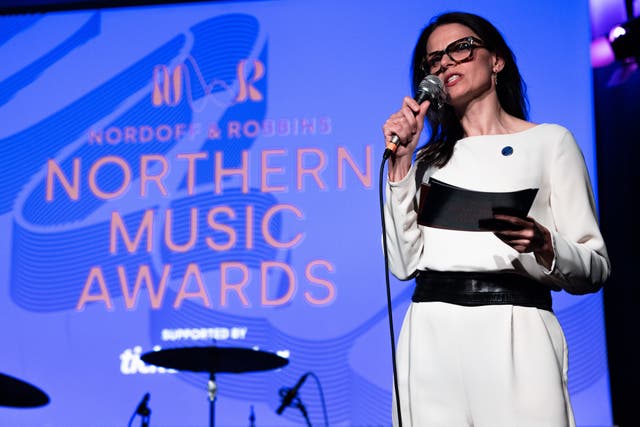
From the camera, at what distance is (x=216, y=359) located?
3.00m

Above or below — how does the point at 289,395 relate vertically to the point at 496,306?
above

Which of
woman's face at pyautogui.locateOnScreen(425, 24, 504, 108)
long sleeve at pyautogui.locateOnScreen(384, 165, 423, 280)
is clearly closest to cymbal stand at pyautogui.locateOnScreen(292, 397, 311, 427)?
long sleeve at pyautogui.locateOnScreen(384, 165, 423, 280)

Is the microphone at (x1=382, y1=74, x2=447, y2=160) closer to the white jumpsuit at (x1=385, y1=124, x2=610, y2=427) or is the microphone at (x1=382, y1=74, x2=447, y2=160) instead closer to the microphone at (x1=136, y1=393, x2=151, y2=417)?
the white jumpsuit at (x1=385, y1=124, x2=610, y2=427)

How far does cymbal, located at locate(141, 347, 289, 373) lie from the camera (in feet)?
9.80

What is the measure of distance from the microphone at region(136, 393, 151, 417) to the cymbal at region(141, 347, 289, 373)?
154 millimetres

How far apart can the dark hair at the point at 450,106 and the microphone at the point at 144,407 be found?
1.83 m

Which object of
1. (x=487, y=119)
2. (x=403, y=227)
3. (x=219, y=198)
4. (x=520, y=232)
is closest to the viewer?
(x=520, y=232)

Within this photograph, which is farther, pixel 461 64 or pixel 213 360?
pixel 213 360

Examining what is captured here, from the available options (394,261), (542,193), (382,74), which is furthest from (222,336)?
(542,193)

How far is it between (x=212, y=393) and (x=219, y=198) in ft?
2.66

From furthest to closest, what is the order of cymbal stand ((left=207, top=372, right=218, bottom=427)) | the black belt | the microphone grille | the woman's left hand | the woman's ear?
cymbal stand ((left=207, top=372, right=218, bottom=427)) < the woman's ear < the microphone grille < the black belt < the woman's left hand

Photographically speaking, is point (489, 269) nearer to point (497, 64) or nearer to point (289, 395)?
point (497, 64)

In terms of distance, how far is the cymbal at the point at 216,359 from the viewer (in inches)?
118

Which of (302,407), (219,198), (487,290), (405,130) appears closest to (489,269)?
(487,290)
